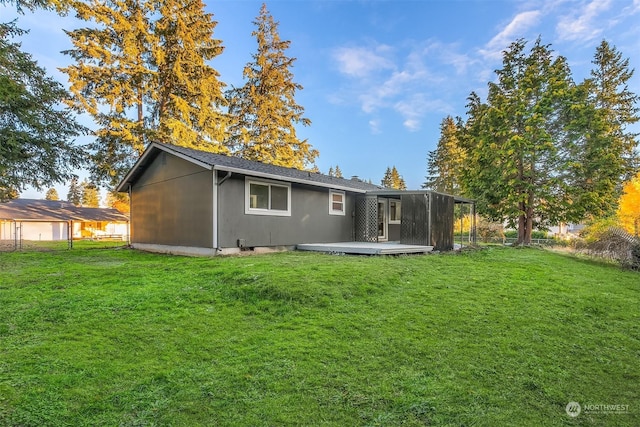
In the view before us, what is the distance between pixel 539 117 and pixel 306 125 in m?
15.7

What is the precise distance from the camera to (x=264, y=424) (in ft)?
7.55

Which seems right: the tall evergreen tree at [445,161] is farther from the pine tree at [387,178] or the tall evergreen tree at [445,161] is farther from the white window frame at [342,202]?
the white window frame at [342,202]

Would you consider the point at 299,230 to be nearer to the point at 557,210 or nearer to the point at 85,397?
the point at 85,397

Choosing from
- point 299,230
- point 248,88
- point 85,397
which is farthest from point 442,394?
point 248,88

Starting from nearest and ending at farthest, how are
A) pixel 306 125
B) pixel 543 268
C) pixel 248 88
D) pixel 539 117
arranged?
pixel 543 268 < pixel 539 117 < pixel 248 88 < pixel 306 125

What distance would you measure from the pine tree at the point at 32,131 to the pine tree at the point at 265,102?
10823 millimetres

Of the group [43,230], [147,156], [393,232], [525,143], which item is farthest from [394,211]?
[43,230]

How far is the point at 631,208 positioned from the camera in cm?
1981

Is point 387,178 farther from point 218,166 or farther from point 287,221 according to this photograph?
point 218,166

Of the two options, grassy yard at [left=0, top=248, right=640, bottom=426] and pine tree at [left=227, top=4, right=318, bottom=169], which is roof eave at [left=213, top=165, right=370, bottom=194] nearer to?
grassy yard at [left=0, top=248, right=640, bottom=426]

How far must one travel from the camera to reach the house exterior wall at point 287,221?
9.93 meters

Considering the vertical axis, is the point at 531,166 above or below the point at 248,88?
below

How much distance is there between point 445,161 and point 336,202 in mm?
26614

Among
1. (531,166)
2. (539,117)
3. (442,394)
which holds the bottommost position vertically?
(442,394)
